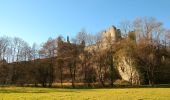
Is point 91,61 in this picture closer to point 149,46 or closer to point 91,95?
point 149,46

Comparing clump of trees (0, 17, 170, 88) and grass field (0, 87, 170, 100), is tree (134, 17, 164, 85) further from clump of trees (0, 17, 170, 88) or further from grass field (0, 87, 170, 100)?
grass field (0, 87, 170, 100)

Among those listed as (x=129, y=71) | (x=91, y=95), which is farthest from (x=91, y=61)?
(x=91, y=95)

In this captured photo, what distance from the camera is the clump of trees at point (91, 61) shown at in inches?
2970

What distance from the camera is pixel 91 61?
260 feet

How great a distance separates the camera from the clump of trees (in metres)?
75.4

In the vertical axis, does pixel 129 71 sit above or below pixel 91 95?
above

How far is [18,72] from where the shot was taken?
7994cm

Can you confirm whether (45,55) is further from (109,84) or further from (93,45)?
(109,84)

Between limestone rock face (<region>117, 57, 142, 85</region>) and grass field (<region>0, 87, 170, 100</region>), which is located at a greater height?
limestone rock face (<region>117, 57, 142, 85</region>)

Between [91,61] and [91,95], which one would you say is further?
[91,61]

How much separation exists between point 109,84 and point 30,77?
21.7m

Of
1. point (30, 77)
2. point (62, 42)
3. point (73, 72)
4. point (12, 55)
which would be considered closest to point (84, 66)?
point (73, 72)

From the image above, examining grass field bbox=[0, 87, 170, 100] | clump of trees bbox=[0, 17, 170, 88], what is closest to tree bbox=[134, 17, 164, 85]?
clump of trees bbox=[0, 17, 170, 88]

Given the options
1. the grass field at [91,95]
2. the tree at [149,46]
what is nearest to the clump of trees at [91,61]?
the tree at [149,46]
